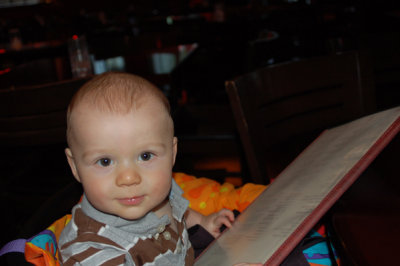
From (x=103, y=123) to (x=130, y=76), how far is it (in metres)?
0.11

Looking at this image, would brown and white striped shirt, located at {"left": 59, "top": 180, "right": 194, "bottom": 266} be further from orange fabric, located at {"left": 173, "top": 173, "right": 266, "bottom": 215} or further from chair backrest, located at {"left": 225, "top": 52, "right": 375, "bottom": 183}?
chair backrest, located at {"left": 225, "top": 52, "right": 375, "bottom": 183}

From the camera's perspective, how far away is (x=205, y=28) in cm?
307

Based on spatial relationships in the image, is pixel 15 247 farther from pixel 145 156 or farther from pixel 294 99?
pixel 294 99

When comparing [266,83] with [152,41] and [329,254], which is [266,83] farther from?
[152,41]

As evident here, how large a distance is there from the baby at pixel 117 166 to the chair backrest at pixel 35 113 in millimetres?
821

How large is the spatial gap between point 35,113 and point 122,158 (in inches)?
38.4

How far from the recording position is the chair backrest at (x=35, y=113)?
4.91 feet

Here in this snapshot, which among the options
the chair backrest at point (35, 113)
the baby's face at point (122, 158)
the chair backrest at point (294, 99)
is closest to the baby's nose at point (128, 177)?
the baby's face at point (122, 158)

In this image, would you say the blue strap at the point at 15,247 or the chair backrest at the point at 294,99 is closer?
the blue strap at the point at 15,247

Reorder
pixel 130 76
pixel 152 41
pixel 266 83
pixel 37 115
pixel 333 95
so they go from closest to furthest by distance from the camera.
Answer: pixel 130 76 < pixel 266 83 < pixel 333 95 < pixel 37 115 < pixel 152 41

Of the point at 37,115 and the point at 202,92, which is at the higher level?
the point at 37,115

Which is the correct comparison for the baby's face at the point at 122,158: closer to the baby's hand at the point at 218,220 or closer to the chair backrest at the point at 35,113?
the baby's hand at the point at 218,220

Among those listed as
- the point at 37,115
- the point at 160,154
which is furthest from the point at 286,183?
the point at 37,115

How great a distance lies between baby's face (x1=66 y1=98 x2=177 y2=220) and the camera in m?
0.66
